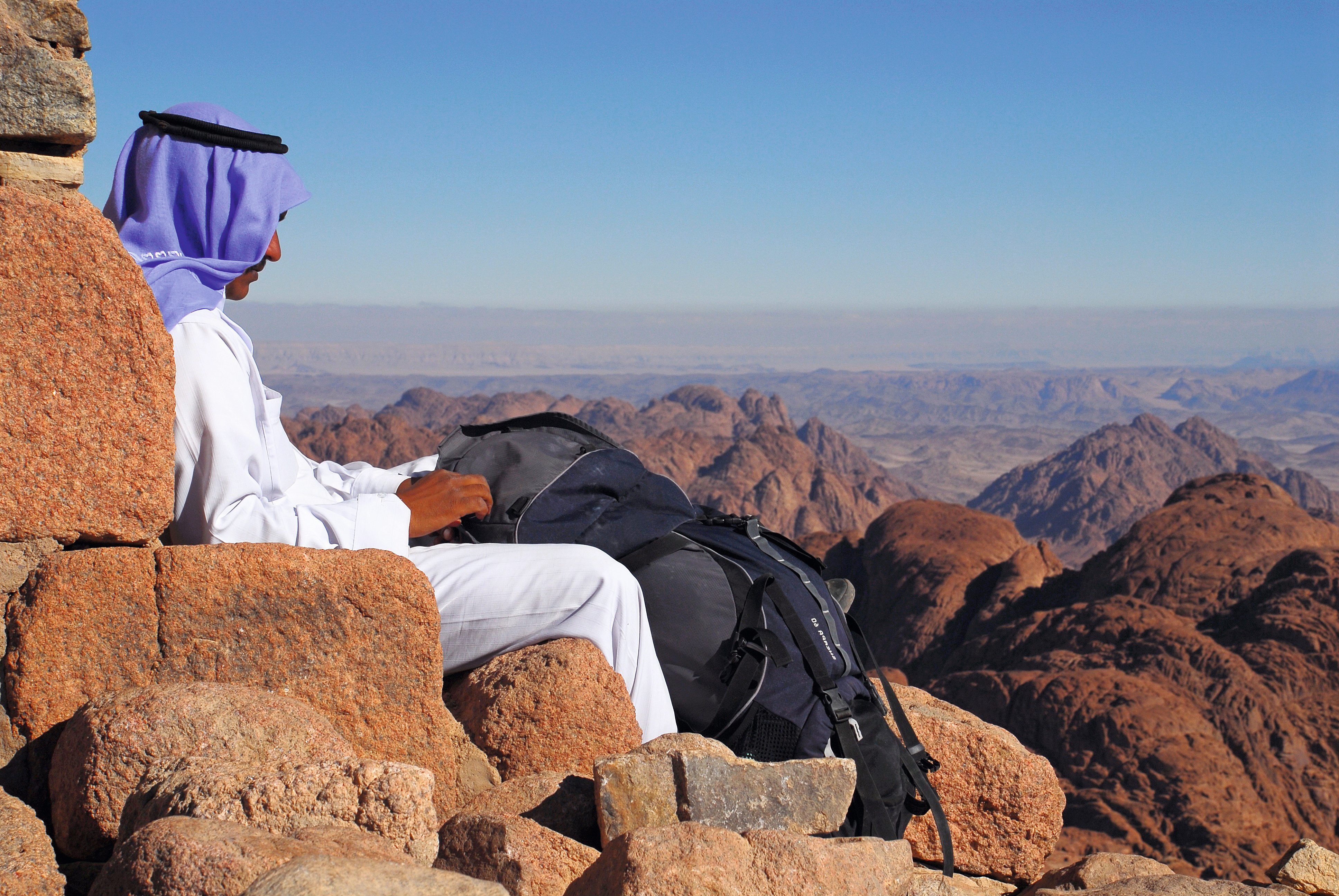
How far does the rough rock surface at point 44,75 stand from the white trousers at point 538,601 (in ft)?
4.67

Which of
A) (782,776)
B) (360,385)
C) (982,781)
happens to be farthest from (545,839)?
(360,385)

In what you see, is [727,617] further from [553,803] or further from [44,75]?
[44,75]

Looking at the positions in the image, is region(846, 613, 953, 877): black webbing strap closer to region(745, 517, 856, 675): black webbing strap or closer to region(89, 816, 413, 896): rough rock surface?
region(745, 517, 856, 675): black webbing strap

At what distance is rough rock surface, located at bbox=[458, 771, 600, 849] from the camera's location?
2.61 metres

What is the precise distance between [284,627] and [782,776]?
130cm

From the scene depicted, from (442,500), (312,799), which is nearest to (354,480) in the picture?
(442,500)

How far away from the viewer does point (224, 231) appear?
308 cm

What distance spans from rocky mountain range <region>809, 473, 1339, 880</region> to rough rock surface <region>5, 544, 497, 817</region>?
7.95 meters

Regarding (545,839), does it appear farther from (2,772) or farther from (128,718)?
(2,772)

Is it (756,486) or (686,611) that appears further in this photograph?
(756,486)

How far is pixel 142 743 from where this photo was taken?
7.42ft

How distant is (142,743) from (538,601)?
1081mm

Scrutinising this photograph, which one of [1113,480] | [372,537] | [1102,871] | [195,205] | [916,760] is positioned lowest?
[1113,480]

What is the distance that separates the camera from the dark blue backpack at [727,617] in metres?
3.10
